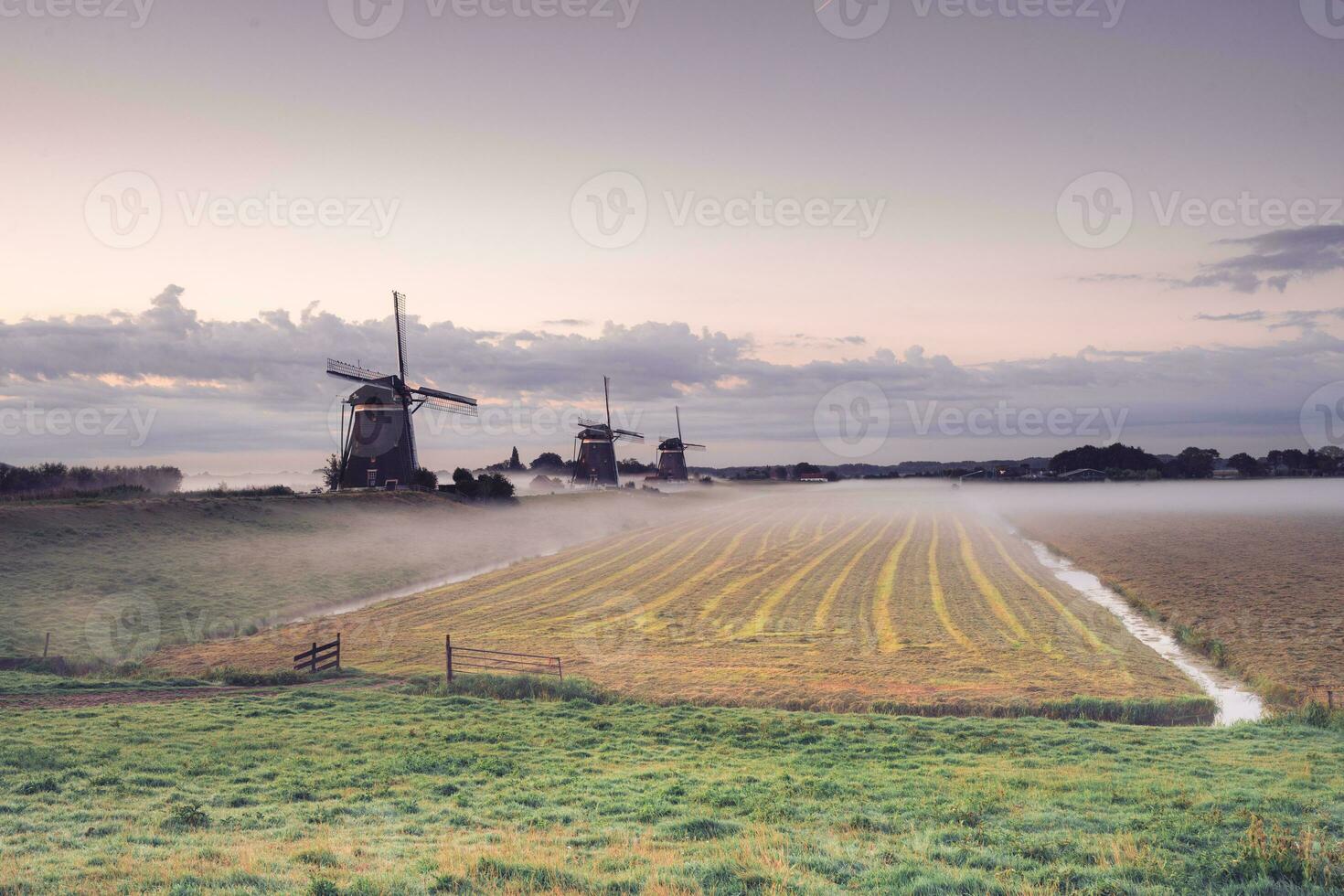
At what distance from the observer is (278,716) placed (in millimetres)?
21328

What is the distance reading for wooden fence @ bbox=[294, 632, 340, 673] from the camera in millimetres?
26953

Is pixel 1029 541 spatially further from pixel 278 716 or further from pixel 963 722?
pixel 278 716

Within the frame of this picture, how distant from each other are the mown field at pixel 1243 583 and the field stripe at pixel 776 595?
58.6 ft

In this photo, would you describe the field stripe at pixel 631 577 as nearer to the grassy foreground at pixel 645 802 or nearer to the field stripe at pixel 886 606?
the field stripe at pixel 886 606

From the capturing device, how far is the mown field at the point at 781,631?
25016 mm

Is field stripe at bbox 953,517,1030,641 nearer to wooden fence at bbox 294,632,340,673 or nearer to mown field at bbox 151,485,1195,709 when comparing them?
mown field at bbox 151,485,1195,709

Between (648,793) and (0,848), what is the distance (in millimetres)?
10112

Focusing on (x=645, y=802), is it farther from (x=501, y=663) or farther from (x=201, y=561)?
(x=201, y=561)

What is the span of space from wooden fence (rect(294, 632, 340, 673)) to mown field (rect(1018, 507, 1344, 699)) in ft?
103

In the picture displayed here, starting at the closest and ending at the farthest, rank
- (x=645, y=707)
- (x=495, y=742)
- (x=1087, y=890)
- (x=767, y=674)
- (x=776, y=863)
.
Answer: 1. (x=1087, y=890)
2. (x=776, y=863)
3. (x=495, y=742)
4. (x=645, y=707)
5. (x=767, y=674)

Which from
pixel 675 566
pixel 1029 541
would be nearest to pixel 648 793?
pixel 675 566

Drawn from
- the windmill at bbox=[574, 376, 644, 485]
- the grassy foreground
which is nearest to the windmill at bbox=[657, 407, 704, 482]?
the windmill at bbox=[574, 376, 644, 485]

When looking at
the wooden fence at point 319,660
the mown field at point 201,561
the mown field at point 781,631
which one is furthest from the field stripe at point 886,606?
the mown field at point 201,561

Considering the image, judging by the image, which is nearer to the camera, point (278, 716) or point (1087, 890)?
point (1087, 890)
